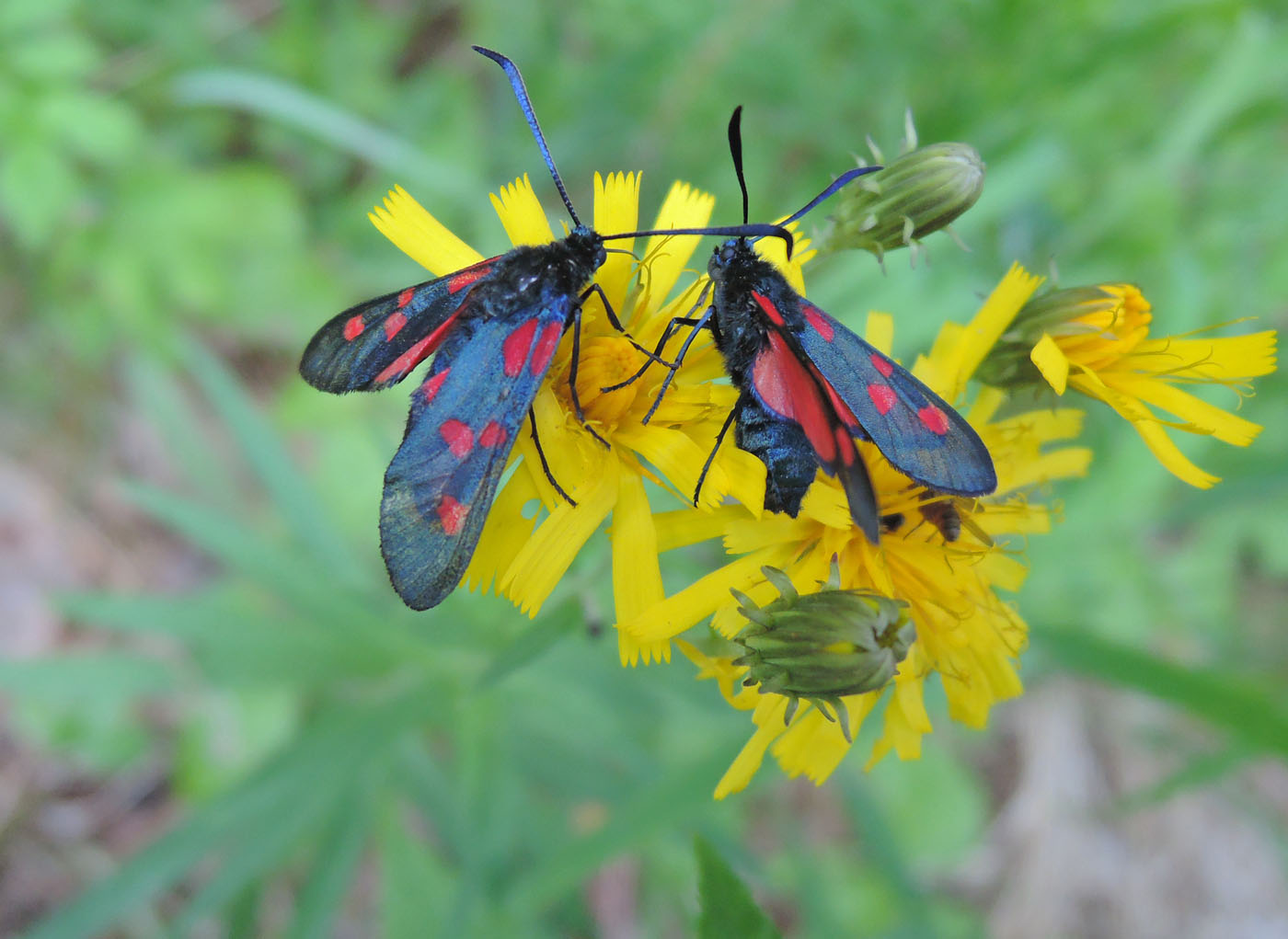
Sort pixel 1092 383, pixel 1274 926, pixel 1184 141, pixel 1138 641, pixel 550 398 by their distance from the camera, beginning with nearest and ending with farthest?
pixel 550 398, pixel 1092 383, pixel 1184 141, pixel 1138 641, pixel 1274 926

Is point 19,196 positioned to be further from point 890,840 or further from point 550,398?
point 890,840

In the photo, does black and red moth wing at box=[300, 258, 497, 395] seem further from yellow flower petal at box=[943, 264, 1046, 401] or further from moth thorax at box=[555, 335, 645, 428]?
yellow flower petal at box=[943, 264, 1046, 401]

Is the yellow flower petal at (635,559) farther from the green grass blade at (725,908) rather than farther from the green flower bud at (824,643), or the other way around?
the green grass blade at (725,908)

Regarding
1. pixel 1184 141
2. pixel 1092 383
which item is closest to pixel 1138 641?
pixel 1184 141

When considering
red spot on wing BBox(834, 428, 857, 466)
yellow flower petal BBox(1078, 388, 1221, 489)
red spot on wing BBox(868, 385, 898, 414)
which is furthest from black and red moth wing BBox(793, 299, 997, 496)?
yellow flower petal BBox(1078, 388, 1221, 489)

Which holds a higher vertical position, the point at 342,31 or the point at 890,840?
the point at 342,31

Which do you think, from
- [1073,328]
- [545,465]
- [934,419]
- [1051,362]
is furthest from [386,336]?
[1073,328]

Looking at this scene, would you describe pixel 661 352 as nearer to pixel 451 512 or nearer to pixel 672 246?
pixel 672 246
